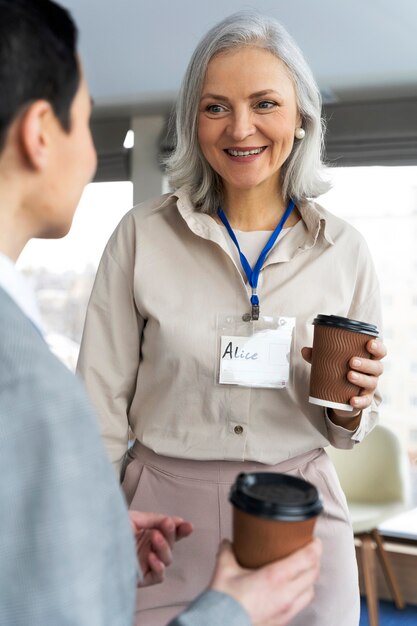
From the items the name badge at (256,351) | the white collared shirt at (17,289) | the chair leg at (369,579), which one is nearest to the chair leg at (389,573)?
the chair leg at (369,579)

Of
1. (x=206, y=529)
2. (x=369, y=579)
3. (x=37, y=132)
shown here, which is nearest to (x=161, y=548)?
(x=206, y=529)

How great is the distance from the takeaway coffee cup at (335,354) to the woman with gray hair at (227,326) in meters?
0.07

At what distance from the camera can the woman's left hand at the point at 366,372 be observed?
1442 millimetres

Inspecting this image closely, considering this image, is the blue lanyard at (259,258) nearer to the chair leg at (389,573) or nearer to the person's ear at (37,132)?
the person's ear at (37,132)

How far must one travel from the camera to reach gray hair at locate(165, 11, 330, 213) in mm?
1659

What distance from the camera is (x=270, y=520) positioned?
2.87 feet

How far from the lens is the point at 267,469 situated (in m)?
1.57

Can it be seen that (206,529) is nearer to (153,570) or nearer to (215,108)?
(153,570)

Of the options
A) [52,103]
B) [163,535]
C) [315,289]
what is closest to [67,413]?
[52,103]

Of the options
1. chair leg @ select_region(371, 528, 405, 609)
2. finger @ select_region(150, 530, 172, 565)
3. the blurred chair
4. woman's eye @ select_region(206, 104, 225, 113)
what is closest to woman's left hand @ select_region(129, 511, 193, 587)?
finger @ select_region(150, 530, 172, 565)

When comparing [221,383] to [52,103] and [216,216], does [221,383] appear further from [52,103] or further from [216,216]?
[52,103]

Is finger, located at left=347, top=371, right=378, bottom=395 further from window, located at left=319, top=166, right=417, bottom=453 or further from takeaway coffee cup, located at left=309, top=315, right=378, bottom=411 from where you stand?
window, located at left=319, top=166, right=417, bottom=453

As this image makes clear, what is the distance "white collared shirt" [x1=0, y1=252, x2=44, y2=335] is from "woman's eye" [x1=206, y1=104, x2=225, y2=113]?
35.5 inches

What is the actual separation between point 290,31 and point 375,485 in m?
2.77
